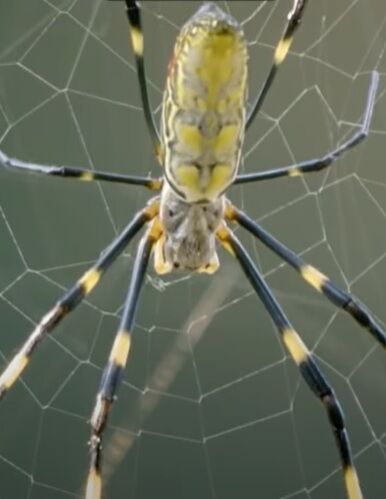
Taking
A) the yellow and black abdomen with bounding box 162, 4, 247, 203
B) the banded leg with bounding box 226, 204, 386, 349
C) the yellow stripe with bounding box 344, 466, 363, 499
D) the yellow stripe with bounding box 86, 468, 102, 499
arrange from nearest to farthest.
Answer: the yellow and black abdomen with bounding box 162, 4, 247, 203, the yellow stripe with bounding box 86, 468, 102, 499, the yellow stripe with bounding box 344, 466, 363, 499, the banded leg with bounding box 226, 204, 386, 349

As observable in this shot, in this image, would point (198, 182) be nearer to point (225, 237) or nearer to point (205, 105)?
point (205, 105)

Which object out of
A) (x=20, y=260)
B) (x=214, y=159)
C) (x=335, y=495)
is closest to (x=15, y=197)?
(x=20, y=260)

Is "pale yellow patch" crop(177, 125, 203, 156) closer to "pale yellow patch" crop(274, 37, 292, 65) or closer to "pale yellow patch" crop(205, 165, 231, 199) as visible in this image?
"pale yellow patch" crop(205, 165, 231, 199)

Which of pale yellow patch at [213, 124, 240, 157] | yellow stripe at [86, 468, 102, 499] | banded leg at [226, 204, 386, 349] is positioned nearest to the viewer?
pale yellow patch at [213, 124, 240, 157]

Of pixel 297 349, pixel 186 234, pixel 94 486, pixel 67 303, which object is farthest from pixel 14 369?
pixel 297 349

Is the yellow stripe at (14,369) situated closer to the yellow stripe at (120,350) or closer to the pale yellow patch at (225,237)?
the yellow stripe at (120,350)

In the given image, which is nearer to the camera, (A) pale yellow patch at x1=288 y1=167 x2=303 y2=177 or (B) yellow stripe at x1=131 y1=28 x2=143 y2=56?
(B) yellow stripe at x1=131 y1=28 x2=143 y2=56

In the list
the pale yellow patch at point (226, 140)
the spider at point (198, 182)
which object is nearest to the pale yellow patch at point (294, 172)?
the spider at point (198, 182)

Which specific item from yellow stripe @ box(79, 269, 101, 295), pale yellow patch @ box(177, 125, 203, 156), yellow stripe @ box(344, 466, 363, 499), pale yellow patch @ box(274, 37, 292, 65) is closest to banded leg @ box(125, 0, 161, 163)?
pale yellow patch @ box(177, 125, 203, 156)
